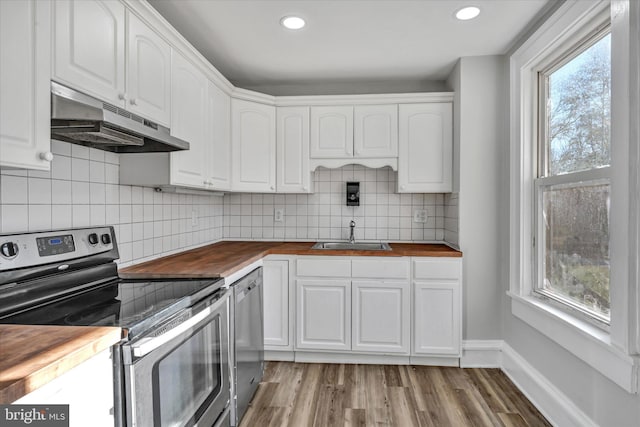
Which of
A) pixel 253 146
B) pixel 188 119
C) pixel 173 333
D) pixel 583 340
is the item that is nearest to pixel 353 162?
pixel 253 146

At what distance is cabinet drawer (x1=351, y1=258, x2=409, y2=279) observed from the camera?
8.71ft

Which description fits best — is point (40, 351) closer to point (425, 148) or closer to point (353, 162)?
point (353, 162)

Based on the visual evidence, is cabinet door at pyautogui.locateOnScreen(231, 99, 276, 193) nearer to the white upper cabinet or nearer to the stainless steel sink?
the stainless steel sink

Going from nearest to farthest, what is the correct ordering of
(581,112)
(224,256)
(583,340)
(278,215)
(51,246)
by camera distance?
1. (51,246)
2. (583,340)
3. (581,112)
4. (224,256)
5. (278,215)

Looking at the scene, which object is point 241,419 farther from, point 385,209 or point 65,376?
point 385,209

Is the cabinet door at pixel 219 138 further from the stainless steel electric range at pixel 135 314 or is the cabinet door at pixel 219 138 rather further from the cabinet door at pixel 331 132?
the stainless steel electric range at pixel 135 314

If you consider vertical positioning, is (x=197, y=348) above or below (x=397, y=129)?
below

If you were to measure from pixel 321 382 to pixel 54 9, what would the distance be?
7.99 feet

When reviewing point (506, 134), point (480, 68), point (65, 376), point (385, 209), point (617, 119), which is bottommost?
point (65, 376)

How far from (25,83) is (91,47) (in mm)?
383

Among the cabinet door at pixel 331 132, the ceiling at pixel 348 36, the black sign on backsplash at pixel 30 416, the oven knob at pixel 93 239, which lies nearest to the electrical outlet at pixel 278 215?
the cabinet door at pixel 331 132

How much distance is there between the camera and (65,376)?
85 centimetres

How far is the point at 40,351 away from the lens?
85 cm

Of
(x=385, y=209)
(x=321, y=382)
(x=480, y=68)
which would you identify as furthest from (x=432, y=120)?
(x=321, y=382)
